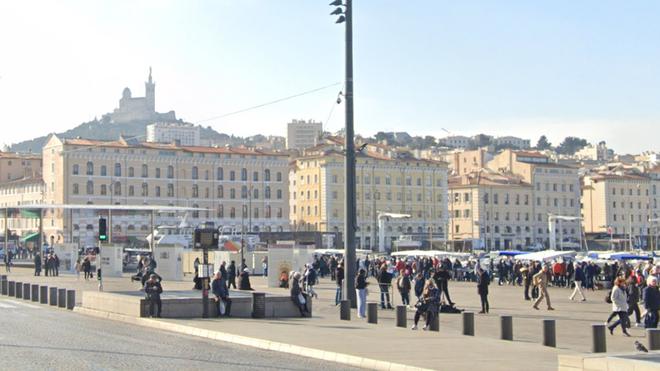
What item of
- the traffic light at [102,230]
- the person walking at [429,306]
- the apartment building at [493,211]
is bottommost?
the person walking at [429,306]

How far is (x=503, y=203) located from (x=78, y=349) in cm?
11405

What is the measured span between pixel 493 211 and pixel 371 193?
58.9ft

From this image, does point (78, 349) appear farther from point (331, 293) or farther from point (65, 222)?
point (65, 222)

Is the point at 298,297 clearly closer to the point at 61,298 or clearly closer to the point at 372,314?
the point at 372,314

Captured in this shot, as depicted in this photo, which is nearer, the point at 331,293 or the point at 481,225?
the point at 331,293

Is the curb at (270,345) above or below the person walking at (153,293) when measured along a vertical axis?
below

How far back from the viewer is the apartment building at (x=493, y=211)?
127 metres

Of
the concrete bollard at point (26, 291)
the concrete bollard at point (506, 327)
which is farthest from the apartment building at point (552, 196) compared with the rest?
the concrete bollard at point (506, 327)

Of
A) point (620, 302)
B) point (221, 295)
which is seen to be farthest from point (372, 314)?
point (620, 302)

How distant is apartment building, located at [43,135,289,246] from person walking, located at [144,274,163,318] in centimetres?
7287

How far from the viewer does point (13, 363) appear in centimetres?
1611

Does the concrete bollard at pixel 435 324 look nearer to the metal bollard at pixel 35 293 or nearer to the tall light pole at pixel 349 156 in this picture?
the tall light pole at pixel 349 156

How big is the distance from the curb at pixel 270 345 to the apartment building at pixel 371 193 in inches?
3559

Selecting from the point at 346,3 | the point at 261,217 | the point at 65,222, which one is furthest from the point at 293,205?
the point at 346,3
